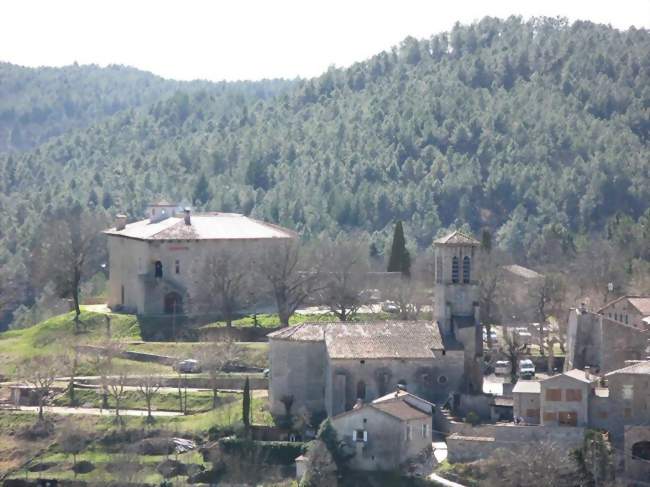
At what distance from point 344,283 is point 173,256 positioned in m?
9.76

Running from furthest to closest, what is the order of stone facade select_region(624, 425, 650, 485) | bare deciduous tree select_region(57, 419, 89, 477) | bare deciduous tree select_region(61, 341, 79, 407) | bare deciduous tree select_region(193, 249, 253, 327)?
1. bare deciduous tree select_region(193, 249, 253, 327)
2. bare deciduous tree select_region(61, 341, 79, 407)
3. bare deciduous tree select_region(57, 419, 89, 477)
4. stone facade select_region(624, 425, 650, 485)

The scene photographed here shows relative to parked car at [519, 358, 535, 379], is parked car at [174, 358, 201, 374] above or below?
below

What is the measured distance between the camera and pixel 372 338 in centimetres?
6419

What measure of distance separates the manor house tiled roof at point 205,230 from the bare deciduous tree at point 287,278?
3.13 m

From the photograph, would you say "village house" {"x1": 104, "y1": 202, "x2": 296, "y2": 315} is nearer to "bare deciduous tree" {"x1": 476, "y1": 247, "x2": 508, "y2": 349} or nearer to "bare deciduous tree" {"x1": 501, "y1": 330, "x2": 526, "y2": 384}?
"bare deciduous tree" {"x1": 476, "y1": 247, "x2": 508, "y2": 349}

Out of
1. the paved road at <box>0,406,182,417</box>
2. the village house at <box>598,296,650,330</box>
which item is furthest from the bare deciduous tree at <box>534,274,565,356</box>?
the paved road at <box>0,406,182,417</box>

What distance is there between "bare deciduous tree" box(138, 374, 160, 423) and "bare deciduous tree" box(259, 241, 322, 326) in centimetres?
897

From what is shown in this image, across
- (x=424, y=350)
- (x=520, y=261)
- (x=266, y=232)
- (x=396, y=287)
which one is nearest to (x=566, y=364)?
(x=424, y=350)

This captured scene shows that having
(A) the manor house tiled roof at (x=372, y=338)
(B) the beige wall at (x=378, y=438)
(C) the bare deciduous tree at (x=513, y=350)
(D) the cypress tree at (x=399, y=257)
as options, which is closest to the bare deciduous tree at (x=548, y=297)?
(C) the bare deciduous tree at (x=513, y=350)

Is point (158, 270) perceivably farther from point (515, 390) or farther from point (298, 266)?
point (515, 390)

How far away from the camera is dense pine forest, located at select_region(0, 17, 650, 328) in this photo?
5098 inches

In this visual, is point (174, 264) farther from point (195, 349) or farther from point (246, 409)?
point (246, 409)

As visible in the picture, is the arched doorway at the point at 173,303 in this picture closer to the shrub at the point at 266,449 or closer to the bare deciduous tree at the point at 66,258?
the bare deciduous tree at the point at 66,258

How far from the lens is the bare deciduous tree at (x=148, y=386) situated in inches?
2667
